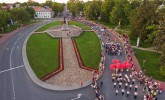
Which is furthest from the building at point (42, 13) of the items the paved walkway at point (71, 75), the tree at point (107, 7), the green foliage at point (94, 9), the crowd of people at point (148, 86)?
the crowd of people at point (148, 86)

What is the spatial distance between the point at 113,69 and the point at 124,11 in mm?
42714

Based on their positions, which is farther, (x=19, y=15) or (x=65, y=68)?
(x=19, y=15)

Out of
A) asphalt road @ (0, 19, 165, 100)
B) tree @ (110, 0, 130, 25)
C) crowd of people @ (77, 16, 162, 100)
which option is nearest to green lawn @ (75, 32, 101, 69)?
asphalt road @ (0, 19, 165, 100)

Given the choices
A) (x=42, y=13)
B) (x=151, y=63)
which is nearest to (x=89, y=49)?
(x=151, y=63)

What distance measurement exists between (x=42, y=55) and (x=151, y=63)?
72.2 feet

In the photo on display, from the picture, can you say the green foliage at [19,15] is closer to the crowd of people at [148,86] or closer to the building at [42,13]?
the building at [42,13]

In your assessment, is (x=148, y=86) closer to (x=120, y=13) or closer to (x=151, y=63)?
(x=151, y=63)

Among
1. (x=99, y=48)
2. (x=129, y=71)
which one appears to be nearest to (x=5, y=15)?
(x=99, y=48)

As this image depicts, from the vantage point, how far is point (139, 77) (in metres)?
32.8

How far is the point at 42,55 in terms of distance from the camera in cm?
4247

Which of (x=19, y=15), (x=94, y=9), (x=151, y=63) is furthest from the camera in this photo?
(x=94, y=9)

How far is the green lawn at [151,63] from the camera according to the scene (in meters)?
35.1

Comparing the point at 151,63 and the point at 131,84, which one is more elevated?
the point at 151,63

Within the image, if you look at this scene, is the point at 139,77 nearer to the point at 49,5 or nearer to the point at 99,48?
the point at 99,48
